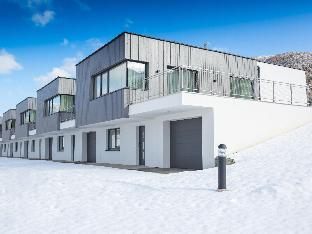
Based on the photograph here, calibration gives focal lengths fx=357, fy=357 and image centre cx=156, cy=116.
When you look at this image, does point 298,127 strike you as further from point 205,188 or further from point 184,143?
point 205,188

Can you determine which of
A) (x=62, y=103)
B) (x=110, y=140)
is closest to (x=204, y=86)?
(x=110, y=140)

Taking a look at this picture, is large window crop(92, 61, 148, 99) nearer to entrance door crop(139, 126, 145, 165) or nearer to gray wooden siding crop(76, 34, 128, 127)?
gray wooden siding crop(76, 34, 128, 127)

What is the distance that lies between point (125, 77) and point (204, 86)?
4010 mm

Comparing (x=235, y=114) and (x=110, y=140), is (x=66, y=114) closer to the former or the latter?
(x=110, y=140)

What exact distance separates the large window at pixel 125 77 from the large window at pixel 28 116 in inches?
906

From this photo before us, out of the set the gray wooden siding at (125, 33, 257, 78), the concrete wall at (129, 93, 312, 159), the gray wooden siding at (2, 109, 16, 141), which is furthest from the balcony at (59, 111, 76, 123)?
the gray wooden siding at (2, 109, 16, 141)

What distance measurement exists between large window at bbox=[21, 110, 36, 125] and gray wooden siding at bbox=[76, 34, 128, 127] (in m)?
18.8

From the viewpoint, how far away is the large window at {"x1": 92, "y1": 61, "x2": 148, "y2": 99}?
18109 mm

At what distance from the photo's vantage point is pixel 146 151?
62.8 ft

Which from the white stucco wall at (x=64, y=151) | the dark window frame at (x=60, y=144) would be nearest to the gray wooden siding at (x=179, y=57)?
the white stucco wall at (x=64, y=151)

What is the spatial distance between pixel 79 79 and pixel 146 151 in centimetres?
819

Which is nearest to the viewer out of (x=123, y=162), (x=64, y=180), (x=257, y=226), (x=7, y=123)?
(x=257, y=226)

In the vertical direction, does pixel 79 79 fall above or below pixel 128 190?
above

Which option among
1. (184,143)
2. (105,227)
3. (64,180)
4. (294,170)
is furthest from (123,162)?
(105,227)
